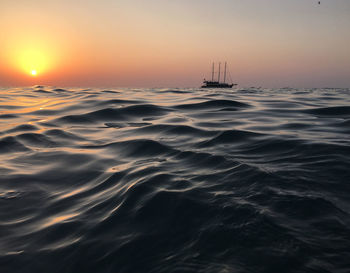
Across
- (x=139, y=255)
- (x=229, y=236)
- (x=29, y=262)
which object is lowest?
(x=29, y=262)

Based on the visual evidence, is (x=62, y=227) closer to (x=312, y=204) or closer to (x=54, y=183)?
(x=54, y=183)

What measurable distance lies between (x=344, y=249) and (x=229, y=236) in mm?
895

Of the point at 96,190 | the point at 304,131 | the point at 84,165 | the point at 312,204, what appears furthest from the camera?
the point at 304,131

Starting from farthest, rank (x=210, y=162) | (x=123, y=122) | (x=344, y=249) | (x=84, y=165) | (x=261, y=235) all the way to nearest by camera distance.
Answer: (x=123, y=122) → (x=84, y=165) → (x=210, y=162) → (x=261, y=235) → (x=344, y=249)

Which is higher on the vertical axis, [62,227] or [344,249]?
[344,249]

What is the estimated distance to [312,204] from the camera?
2980 millimetres

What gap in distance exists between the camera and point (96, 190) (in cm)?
436

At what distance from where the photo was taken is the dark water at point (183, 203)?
2.41 meters

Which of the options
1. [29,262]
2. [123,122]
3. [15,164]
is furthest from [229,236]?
[123,122]

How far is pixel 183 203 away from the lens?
3318 millimetres

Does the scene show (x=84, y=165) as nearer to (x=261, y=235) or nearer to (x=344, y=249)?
(x=261, y=235)

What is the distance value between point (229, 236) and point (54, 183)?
3279 mm

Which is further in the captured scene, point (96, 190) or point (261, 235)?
point (96, 190)

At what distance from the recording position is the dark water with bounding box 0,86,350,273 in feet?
7.92
